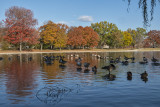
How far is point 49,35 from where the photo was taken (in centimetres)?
8569

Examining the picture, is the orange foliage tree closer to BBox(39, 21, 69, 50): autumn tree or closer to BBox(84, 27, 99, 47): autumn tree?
BBox(84, 27, 99, 47): autumn tree

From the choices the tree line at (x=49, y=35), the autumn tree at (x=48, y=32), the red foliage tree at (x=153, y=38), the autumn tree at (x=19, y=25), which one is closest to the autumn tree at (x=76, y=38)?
the tree line at (x=49, y=35)

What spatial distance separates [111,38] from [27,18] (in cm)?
5857

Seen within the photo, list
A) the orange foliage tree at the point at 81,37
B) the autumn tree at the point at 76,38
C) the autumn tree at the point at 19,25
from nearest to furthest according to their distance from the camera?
the autumn tree at the point at 19,25, the autumn tree at the point at 76,38, the orange foliage tree at the point at 81,37

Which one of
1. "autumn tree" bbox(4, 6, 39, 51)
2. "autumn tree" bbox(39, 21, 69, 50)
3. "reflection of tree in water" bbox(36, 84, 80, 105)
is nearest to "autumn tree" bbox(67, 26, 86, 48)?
"autumn tree" bbox(39, 21, 69, 50)

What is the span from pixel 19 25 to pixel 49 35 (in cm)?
1831

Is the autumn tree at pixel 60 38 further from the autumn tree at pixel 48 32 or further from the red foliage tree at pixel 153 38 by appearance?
the red foliage tree at pixel 153 38

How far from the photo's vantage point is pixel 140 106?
26.0ft

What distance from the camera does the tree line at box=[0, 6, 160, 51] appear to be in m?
69.7

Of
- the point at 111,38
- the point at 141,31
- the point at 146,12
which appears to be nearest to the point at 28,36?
the point at 111,38

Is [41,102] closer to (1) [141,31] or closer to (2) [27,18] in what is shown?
(2) [27,18]

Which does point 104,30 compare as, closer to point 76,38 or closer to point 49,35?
point 76,38

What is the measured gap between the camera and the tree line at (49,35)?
69.7 m

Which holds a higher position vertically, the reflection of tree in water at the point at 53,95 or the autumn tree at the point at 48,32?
the autumn tree at the point at 48,32
